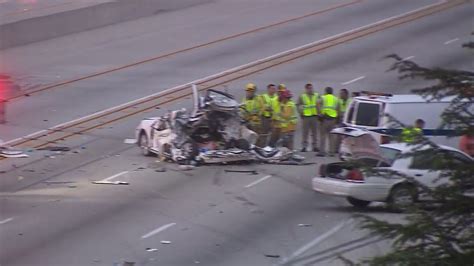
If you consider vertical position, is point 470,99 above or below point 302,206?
above

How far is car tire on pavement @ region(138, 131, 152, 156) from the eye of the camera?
79.5 feet

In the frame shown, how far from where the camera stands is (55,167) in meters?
22.9

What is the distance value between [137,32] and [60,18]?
295 centimetres

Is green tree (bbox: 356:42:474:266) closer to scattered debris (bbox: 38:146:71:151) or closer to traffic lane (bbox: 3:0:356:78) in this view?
scattered debris (bbox: 38:146:71:151)

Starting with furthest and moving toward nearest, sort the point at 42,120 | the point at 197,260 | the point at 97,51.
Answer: the point at 97,51 → the point at 42,120 → the point at 197,260

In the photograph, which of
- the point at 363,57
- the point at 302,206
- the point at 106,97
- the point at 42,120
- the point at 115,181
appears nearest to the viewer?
the point at 302,206

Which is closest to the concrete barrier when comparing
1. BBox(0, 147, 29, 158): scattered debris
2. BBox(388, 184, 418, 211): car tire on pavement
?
BBox(0, 147, 29, 158): scattered debris

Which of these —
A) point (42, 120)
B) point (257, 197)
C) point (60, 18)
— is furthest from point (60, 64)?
point (257, 197)

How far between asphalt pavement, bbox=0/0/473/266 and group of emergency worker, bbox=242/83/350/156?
0.58 m

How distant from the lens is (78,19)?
1678 inches

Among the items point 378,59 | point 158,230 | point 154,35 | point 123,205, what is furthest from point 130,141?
point 154,35

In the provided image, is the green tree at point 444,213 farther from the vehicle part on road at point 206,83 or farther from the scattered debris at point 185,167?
the vehicle part on road at point 206,83

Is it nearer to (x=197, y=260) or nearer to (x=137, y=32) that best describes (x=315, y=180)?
(x=197, y=260)

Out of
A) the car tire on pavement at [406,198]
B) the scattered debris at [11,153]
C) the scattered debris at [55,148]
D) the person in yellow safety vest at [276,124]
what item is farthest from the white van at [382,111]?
the car tire on pavement at [406,198]
